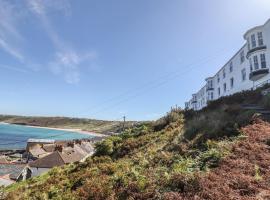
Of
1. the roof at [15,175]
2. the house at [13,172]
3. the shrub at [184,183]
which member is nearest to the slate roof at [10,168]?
the house at [13,172]

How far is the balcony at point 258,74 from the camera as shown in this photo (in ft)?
117

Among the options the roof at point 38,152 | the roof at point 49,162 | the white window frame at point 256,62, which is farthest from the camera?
the roof at point 38,152

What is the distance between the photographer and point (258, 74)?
3600cm

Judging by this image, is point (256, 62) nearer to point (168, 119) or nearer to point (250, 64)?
point (250, 64)

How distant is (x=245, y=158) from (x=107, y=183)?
237 inches

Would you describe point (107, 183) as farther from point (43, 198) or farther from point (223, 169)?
point (223, 169)

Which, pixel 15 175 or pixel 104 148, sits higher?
pixel 104 148

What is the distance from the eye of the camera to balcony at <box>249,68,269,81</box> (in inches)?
1399

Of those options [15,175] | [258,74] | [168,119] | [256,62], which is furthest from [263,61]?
[15,175]

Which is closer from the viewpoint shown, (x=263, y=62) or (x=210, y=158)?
(x=210, y=158)


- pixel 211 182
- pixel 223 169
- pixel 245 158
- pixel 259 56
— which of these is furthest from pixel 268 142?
pixel 259 56

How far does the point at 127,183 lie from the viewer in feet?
39.3

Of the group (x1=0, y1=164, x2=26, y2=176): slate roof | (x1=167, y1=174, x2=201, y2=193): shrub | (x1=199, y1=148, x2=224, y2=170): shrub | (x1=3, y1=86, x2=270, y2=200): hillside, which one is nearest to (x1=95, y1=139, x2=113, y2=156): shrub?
(x1=3, y1=86, x2=270, y2=200): hillside

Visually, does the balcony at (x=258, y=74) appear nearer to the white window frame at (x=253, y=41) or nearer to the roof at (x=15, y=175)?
the white window frame at (x=253, y=41)
